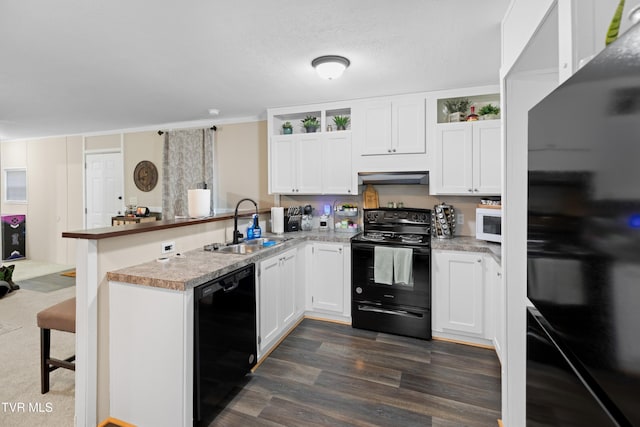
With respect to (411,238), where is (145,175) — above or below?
above

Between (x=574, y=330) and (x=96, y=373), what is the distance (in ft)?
7.80

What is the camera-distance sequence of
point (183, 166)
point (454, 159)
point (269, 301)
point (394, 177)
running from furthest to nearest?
point (183, 166) < point (394, 177) < point (454, 159) < point (269, 301)

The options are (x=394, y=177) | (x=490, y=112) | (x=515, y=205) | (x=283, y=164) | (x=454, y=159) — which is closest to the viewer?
(x=515, y=205)

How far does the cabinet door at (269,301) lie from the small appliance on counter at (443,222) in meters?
1.80

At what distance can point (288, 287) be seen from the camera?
3090mm

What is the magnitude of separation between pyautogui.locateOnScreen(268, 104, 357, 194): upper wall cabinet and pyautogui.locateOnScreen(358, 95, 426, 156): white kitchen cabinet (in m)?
0.24

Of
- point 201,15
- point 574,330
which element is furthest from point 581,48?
point 201,15

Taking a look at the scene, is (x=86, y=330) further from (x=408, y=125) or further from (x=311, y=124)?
(x=408, y=125)

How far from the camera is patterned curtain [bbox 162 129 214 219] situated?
4.79m

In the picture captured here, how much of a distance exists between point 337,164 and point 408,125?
2.95 feet

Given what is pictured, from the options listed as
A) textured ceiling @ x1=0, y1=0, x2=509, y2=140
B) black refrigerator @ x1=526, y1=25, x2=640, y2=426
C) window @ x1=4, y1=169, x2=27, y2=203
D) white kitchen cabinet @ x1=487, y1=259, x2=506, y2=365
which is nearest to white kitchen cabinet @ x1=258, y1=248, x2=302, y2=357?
textured ceiling @ x1=0, y1=0, x2=509, y2=140

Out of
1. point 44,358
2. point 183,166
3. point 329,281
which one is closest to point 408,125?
point 329,281

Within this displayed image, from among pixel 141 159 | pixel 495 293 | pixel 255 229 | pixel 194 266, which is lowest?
pixel 495 293

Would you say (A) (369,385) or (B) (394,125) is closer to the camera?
(A) (369,385)
